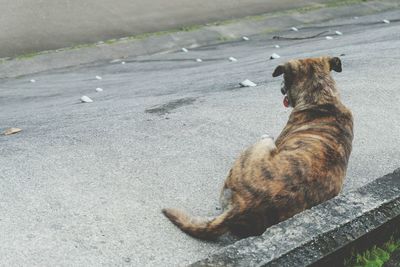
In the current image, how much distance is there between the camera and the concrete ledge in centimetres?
275

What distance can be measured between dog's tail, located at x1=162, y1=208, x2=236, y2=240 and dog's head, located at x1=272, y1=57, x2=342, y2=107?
1518 mm

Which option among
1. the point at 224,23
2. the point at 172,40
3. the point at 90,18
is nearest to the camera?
the point at 172,40

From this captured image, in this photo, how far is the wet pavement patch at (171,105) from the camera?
6340mm

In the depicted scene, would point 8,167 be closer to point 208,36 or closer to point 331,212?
point 331,212

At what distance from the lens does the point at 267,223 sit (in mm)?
3168

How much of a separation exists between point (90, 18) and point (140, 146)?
7.43 meters

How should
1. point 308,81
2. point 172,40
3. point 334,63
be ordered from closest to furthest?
point 308,81 < point 334,63 < point 172,40

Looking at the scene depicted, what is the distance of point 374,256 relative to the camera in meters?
3.06

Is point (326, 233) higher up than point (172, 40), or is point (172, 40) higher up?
point (326, 233)

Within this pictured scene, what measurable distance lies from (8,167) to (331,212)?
2.85m

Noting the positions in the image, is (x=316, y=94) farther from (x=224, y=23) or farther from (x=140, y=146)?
(x=224, y=23)

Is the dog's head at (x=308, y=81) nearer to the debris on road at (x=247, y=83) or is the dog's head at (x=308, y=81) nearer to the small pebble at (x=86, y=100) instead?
the debris on road at (x=247, y=83)

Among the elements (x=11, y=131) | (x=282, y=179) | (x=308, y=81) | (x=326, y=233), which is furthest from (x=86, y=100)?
(x=326, y=233)

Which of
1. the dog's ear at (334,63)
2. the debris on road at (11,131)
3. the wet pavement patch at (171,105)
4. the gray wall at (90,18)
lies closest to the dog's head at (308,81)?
the dog's ear at (334,63)
